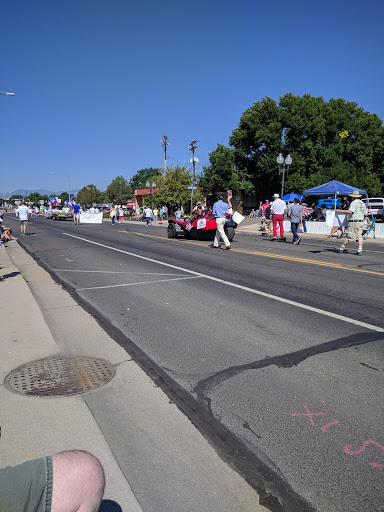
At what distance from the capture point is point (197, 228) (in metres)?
17.3

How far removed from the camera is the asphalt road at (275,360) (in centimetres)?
257

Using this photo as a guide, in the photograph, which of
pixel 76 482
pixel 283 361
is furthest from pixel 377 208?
pixel 76 482

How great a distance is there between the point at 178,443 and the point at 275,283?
5.64m

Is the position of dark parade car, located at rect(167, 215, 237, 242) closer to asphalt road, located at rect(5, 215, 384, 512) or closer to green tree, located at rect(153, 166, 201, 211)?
asphalt road, located at rect(5, 215, 384, 512)

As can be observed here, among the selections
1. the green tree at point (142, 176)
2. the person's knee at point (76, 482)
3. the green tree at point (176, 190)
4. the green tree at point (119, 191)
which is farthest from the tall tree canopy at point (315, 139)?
the green tree at point (142, 176)

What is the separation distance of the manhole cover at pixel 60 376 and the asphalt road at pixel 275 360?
1.60 feet

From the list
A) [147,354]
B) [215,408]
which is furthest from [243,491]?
[147,354]

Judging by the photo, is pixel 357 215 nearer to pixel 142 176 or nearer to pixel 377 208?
pixel 377 208

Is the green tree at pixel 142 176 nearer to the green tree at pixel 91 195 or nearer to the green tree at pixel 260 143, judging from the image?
the green tree at pixel 91 195

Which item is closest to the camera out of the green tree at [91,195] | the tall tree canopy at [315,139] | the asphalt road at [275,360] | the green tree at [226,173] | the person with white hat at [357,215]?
the asphalt road at [275,360]

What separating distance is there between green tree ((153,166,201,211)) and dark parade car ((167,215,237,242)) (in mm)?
29685

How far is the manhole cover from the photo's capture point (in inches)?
142

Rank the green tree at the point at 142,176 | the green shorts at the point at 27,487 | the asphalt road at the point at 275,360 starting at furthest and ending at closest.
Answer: the green tree at the point at 142,176 < the asphalt road at the point at 275,360 < the green shorts at the point at 27,487

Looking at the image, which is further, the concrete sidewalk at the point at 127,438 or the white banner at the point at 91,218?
the white banner at the point at 91,218
